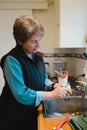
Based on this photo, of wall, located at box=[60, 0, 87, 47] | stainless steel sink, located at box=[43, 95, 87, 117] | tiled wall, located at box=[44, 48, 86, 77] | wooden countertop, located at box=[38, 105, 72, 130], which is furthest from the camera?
tiled wall, located at box=[44, 48, 86, 77]

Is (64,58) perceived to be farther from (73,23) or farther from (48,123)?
(48,123)

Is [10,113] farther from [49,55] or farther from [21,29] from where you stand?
[49,55]

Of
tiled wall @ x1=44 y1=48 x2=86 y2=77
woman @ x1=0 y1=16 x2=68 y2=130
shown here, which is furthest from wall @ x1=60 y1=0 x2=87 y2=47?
woman @ x1=0 y1=16 x2=68 y2=130

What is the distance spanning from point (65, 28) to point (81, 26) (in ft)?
0.57

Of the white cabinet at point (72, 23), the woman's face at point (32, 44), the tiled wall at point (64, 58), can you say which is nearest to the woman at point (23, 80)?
the woman's face at point (32, 44)

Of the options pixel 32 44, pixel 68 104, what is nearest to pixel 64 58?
Result: pixel 68 104

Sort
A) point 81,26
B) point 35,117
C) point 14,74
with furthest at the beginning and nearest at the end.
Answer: point 81,26
point 35,117
point 14,74

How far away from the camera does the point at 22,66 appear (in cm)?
121

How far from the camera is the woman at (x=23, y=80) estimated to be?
116 cm

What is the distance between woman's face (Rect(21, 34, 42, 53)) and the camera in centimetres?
119

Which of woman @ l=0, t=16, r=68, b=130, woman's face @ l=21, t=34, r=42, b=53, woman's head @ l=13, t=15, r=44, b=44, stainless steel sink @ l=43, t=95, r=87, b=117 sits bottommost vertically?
stainless steel sink @ l=43, t=95, r=87, b=117

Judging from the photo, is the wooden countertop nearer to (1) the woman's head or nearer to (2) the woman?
(2) the woman

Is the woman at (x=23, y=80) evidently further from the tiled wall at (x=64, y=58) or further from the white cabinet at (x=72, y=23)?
the tiled wall at (x=64, y=58)

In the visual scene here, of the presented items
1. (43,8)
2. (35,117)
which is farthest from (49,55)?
(35,117)
